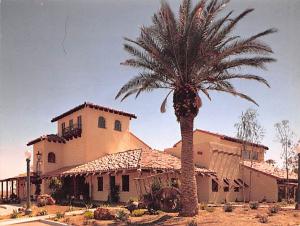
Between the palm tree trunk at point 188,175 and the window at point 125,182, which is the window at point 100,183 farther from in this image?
the palm tree trunk at point 188,175

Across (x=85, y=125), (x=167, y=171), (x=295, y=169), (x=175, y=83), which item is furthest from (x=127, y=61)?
(x=295, y=169)

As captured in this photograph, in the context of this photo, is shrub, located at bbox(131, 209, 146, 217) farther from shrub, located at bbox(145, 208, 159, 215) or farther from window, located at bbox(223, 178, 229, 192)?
window, located at bbox(223, 178, 229, 192)

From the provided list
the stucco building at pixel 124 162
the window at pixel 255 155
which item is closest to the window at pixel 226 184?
the stucco building at pixel 124 162

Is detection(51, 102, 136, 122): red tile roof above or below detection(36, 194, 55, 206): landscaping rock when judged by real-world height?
above

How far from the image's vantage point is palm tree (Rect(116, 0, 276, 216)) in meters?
16.7

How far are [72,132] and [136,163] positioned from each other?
12.4 m

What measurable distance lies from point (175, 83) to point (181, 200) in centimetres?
591

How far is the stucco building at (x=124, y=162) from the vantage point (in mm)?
28748

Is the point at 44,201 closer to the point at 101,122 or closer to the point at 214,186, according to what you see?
the point at 101,122

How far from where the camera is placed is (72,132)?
120 feet

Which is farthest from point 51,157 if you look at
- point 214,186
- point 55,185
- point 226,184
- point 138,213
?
point 138,213

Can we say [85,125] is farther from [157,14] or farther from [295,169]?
[295,169]

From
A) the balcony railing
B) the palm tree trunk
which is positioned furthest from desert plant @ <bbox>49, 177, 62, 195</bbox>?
the palm tree trunk

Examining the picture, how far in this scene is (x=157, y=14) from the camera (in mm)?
17562
